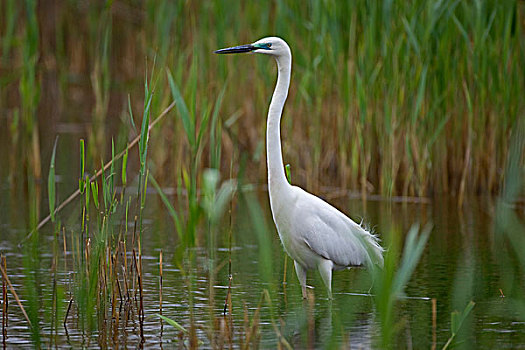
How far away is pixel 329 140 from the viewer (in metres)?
8.05

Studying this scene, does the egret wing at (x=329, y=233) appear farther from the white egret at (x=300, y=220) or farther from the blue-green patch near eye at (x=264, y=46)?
the blue-green patch near eye at (x=264, y=46)

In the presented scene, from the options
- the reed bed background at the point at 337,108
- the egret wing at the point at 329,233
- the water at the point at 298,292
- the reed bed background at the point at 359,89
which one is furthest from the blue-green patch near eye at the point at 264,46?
the reed bed background at the point at 359,89

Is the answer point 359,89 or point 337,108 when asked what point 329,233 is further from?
point 337,108

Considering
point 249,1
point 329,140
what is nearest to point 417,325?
point 329,140

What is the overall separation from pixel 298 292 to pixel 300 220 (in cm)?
56

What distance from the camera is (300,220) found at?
4957 millimetres

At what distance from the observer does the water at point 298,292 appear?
4277 millimetres

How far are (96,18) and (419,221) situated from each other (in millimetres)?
6721

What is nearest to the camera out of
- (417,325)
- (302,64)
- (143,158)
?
(143,158)

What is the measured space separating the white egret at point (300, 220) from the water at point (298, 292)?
200 mm

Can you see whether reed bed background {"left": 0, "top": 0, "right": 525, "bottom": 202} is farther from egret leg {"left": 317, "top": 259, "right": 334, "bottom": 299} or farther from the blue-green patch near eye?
egret leg {"left": 317, "top": 259, "right": 334, "bottom": 299}

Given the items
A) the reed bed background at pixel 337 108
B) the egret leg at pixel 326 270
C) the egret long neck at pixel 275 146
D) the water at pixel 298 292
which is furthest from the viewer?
the reed bed background at pixel 337 108

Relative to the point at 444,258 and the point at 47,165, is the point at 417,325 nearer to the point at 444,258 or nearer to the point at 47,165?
the point at 444,258

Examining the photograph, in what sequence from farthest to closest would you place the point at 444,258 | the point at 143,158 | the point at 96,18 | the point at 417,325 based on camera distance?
the point at 96,18 → the point at 444,258 → the point at 417,325 → the point at 143,158
